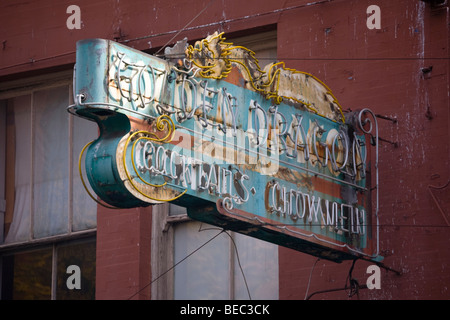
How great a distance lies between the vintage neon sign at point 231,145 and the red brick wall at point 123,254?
3230mm

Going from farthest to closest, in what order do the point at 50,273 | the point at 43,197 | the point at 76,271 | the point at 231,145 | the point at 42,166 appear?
the point at 42,166
the point at 43,197
the point at 50,273
the point at 76,271
the point at 231,145

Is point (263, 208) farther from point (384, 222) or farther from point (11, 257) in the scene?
point (11, 257)

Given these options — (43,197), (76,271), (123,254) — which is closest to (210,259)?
(123,254)

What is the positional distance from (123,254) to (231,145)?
411cm

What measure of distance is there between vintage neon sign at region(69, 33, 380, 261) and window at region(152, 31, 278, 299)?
180 centimetres

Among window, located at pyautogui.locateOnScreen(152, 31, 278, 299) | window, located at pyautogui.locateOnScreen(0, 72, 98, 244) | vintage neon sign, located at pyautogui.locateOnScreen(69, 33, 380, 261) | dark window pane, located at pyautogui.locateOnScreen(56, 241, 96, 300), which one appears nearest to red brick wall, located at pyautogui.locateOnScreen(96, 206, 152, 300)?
window, located at pyautogui.locateOnScreen(152, 31, 278, 299)

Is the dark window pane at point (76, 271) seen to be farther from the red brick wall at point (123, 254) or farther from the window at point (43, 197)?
the red brick wall at point (123, 254)

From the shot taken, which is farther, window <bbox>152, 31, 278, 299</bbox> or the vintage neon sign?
window <bbox>152, 31, 278, 299</bbox>

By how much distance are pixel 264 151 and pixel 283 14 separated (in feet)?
11.5

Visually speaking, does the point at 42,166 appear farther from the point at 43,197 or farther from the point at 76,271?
the point at 76,271

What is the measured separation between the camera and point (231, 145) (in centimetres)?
1216

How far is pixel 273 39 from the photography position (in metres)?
15.8

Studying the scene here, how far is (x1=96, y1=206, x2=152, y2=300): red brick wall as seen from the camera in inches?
615

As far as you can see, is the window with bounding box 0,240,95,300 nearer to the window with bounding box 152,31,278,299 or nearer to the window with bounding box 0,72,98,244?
the window with bounding box 0,72,98,244
